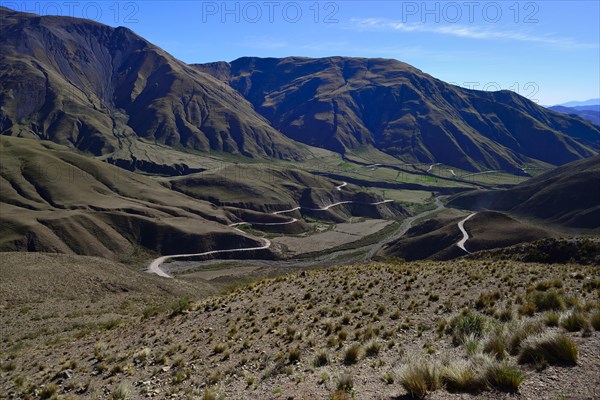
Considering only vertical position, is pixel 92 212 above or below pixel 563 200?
above

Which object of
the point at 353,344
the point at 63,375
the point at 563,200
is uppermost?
the point at 353,344

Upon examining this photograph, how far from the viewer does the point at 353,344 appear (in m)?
14.4

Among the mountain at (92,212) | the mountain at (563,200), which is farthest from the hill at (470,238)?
the mountain at (92,212)

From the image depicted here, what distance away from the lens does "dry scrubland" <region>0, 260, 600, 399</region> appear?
992cm

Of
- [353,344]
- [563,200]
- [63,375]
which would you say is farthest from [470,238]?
[63,375]

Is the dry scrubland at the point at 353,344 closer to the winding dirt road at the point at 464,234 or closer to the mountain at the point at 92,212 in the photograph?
the winding dirt road at the point at 464,234

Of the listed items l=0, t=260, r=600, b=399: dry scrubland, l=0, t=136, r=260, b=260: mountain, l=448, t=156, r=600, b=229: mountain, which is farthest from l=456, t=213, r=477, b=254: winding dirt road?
l=0, t=260, r=600, b=399: dry scrubland

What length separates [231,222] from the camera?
12512cm

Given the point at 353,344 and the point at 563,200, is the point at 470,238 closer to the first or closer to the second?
the point at 563,200

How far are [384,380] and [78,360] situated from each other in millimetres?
13894

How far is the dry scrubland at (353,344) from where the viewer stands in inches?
391

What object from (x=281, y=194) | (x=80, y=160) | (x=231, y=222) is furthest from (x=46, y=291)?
(x=281, y=194)

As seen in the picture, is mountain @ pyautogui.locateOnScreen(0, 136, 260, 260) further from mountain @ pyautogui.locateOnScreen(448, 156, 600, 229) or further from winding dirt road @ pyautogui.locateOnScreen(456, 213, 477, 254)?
mountain @ pyautogui.locateOnScreen(448, 156, 600, 229)

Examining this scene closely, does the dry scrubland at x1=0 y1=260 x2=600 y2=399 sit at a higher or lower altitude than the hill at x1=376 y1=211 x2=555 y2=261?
higher
